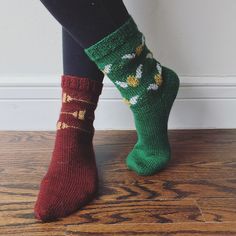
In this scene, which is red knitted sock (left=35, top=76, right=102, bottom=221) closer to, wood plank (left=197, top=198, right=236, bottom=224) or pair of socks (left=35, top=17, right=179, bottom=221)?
pair of socks (left=35, top=17, right=179, bottom=221)

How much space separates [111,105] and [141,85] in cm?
32

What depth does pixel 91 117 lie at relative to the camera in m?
0.69

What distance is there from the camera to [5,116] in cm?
92

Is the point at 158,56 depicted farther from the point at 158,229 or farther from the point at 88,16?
the point at 158,229

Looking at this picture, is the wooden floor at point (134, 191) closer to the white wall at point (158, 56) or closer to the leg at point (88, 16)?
the white wall at point (158, 56)

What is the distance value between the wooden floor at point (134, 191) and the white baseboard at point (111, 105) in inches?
2.1

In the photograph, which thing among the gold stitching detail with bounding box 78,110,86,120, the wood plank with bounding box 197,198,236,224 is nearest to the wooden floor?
the wood plank with bounding box 197,198,236,224

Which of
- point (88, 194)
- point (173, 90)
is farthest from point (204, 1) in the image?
point (88, 194)

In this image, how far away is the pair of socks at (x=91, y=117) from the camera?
57 centimetres

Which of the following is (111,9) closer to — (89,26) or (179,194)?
(89,26)

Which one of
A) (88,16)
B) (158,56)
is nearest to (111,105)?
(158,56)

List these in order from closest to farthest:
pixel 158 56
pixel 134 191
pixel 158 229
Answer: pixel 158 229 < pixel 134 191 < pixel 158 56

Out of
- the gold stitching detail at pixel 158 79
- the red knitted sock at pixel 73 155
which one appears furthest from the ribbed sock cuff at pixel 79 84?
the gold stitching detail at pixel 158 79

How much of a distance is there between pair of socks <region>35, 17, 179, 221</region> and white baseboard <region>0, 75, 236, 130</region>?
225mm
